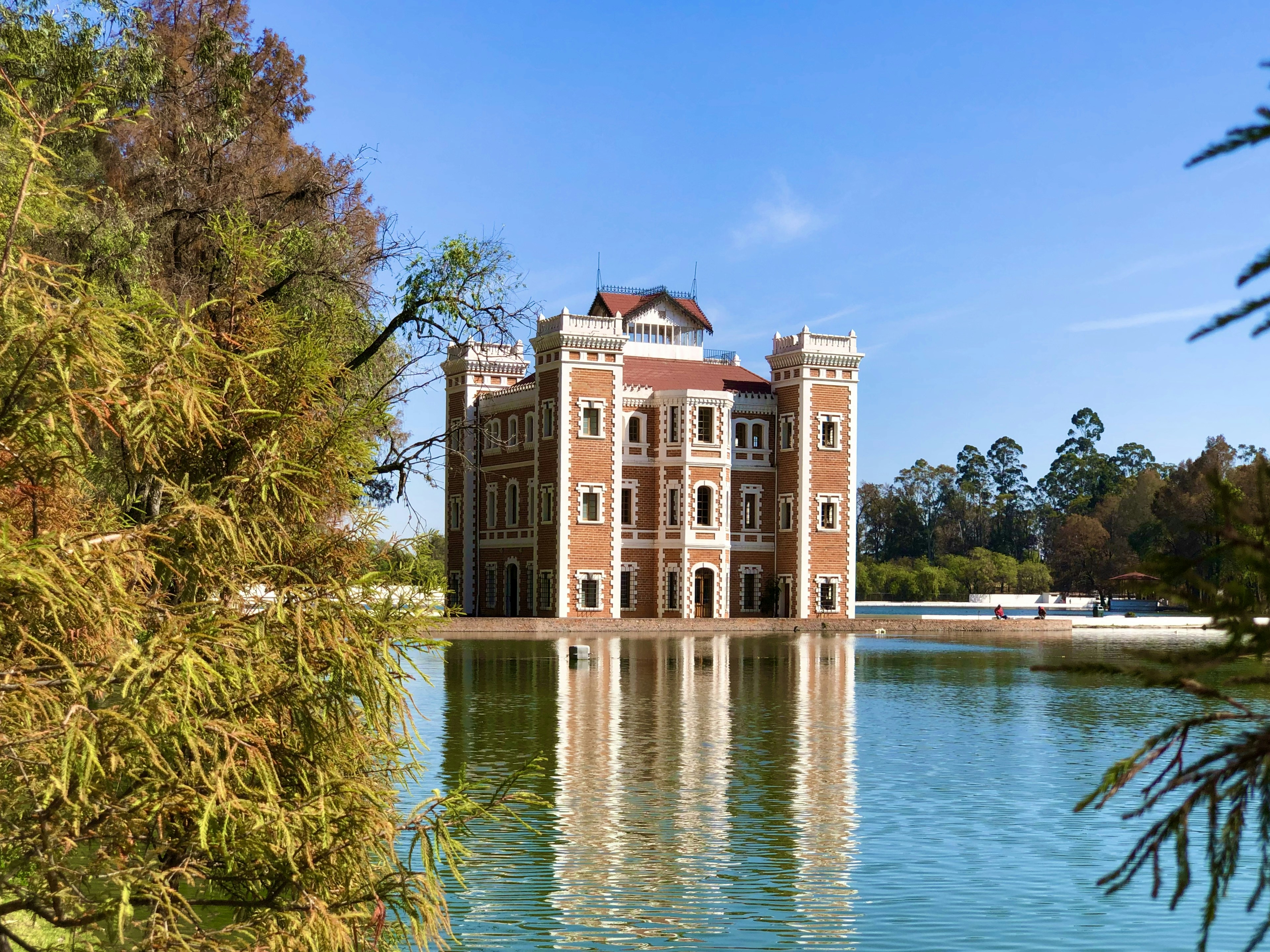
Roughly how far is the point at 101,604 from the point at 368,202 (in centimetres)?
1809

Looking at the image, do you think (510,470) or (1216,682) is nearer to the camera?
(1216,682)

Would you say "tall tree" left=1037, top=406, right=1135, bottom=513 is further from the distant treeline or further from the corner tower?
the corner tower

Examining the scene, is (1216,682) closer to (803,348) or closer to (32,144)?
(32,144)

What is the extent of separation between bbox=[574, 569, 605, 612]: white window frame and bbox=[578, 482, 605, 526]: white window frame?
1.84m

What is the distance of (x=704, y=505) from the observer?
52469 millimetres

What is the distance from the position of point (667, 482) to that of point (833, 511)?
716 centimetres

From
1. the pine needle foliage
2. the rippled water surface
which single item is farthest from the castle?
the pine needle foliage

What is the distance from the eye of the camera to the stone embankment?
43.7m

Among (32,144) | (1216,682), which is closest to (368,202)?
(32,144)

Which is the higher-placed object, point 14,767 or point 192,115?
point 192,115

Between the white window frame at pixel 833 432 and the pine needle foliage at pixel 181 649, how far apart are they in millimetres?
46426

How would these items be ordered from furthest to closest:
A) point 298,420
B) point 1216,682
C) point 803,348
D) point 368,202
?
point 803,348 < point 368,202 < point 298,420 < point 1216,682

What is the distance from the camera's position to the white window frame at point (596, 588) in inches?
1951

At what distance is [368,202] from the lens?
72.8 ft
